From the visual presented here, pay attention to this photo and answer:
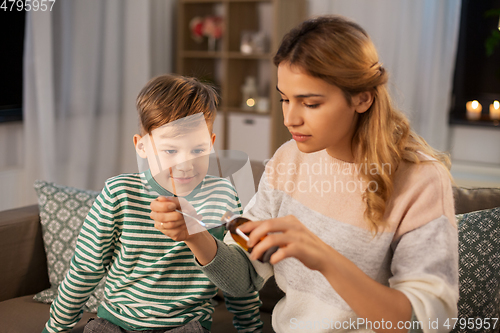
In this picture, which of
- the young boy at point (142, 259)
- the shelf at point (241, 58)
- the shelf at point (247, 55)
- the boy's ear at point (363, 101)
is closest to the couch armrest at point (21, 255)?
the young boy at point (142, 259)

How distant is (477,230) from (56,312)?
1.10m

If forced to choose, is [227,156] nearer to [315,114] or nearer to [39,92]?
[315,114]

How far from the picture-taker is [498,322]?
128 centimetres

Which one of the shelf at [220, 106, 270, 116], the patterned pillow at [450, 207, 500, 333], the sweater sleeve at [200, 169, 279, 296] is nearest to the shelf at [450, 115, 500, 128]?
the shelf at [220, 106, 270, 116]

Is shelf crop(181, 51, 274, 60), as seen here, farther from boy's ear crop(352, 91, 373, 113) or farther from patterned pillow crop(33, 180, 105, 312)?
boy's ear crop(352, 91, 373, 113)

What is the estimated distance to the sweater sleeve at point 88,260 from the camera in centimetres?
106

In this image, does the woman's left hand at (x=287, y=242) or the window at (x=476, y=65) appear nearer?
the woman's left hand at (x=287, y=242)

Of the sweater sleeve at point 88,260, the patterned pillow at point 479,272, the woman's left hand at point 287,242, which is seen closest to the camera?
the woman's left hand at point 287,242

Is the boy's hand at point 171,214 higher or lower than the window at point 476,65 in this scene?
lower

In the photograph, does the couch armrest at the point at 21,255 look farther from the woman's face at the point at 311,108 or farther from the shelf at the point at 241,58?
the shelf at the point at 241,58

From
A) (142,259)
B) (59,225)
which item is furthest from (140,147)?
(59,225)

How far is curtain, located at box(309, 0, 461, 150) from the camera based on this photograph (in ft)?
10.5

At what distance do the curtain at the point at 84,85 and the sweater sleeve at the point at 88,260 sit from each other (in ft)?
4.08

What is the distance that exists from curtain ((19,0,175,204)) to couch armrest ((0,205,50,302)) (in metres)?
0.79
